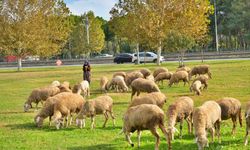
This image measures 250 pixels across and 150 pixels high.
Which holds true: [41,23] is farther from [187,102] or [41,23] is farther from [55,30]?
[187,102]

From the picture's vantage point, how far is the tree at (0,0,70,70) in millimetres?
59138

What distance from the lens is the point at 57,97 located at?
698 inches

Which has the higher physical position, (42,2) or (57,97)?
(42,2)

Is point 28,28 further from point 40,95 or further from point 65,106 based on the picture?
point 65,106

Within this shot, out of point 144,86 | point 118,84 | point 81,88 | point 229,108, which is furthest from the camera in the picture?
point 118,84

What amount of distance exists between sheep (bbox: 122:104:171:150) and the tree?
47728 millimetres

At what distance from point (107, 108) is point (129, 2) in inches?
1594

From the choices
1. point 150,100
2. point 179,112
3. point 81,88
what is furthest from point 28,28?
point 179,112

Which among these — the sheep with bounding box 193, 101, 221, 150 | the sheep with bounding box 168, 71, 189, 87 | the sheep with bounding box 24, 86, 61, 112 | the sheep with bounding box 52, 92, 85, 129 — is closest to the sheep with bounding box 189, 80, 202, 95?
the sheep with bounding box 168, 71, 189, 87

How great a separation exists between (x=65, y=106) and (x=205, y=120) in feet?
21.7

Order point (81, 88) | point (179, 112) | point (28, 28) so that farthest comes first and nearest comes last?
point (28, 28)
point (81, 88)
point (179, 112)

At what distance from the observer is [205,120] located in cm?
1244


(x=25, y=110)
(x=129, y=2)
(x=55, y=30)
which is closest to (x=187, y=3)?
(x=129, y=2)

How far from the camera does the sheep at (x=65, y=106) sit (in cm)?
1678
